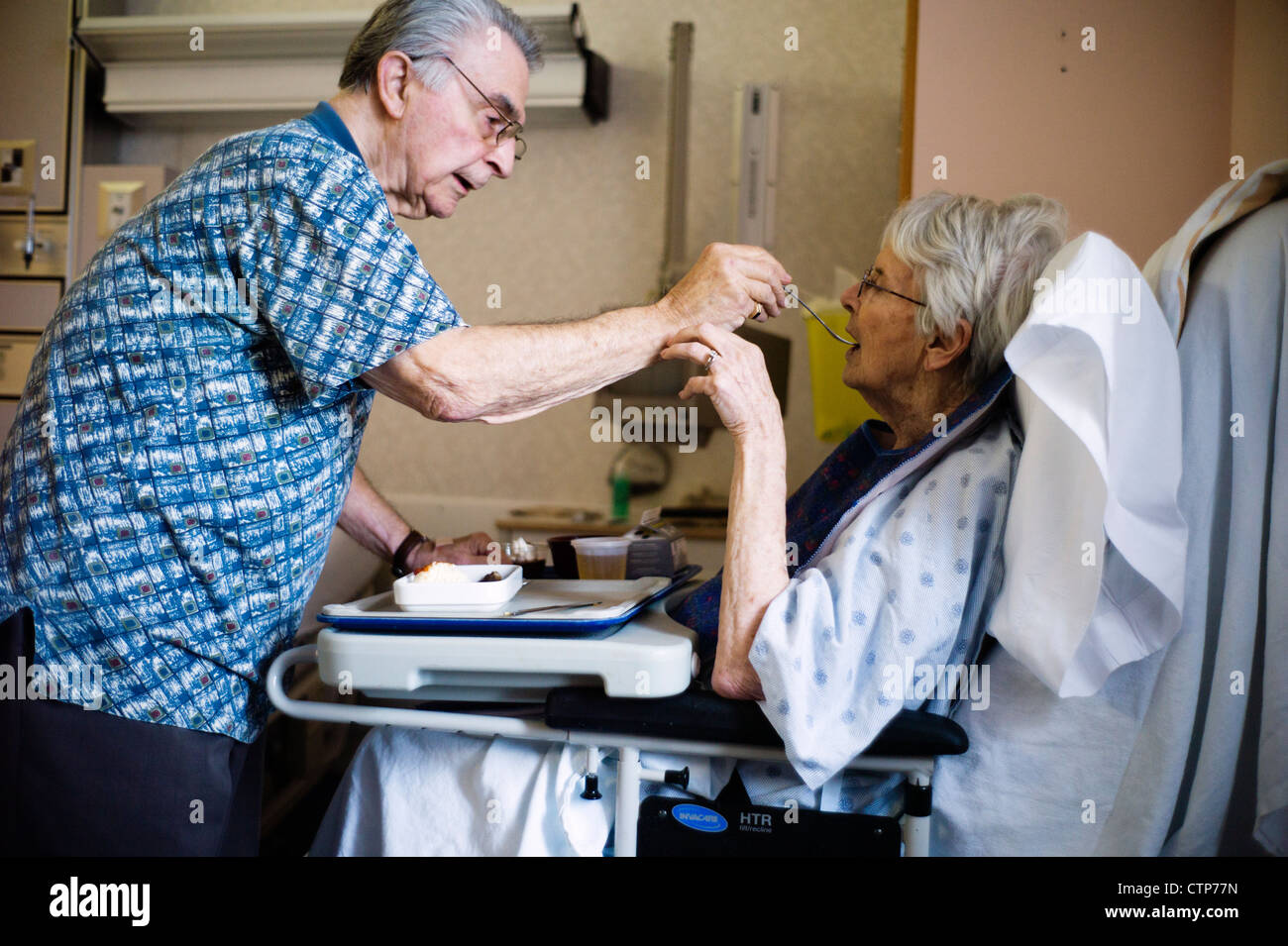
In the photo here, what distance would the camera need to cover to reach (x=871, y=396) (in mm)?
1611

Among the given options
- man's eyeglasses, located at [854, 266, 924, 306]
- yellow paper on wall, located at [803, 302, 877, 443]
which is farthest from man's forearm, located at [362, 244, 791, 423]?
yellow paper on wall, located at [803, 302, 877, 443]

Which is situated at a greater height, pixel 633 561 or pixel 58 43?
pixel 58 43

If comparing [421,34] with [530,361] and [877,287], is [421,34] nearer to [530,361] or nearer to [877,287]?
[530,361]

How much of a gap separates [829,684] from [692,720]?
168 millimetres

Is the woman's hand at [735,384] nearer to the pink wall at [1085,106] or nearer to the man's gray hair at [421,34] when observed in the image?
the man's gray hair at [421,34]

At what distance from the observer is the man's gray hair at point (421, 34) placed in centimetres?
143

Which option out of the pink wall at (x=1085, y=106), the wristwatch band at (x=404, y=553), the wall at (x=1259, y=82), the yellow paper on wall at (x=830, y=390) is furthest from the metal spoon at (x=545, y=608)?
the wall at (x=1259, y=82)

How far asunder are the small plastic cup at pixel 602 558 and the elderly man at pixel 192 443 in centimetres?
38

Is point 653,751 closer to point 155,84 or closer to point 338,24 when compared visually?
point 338,24

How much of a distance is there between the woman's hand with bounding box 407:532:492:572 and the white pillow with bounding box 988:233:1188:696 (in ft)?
3.08
